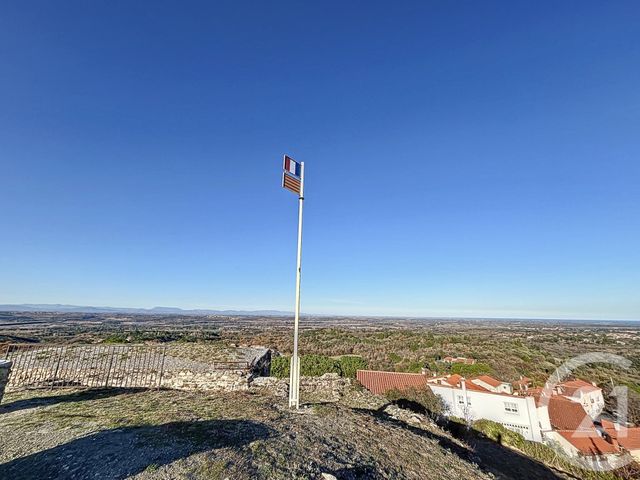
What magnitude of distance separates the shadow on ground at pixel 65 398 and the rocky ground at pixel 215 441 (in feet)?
0.24

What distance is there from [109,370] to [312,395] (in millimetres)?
7815

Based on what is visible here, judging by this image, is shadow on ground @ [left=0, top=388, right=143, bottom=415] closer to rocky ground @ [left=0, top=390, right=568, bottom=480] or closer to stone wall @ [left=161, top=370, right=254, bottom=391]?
rocky ground @ [left=0, top=390, right=568, bottom=480]

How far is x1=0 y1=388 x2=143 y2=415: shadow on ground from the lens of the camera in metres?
8.43

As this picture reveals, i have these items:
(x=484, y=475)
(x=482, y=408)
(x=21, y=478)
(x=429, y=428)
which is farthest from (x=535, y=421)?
(x=21, y=478)

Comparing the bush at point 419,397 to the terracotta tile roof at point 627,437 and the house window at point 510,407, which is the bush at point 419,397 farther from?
the terracotta tile roof at point 627,437

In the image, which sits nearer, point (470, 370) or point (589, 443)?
point (589, 443)

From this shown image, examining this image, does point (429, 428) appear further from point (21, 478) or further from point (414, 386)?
point (414, 386)

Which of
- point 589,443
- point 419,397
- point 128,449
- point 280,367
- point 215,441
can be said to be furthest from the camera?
point 280,367

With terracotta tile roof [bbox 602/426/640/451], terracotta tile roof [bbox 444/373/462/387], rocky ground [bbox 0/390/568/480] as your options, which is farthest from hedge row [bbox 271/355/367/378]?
terracotta tile roof [bbox 602/426/640/451]

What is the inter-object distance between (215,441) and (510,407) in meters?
25.5

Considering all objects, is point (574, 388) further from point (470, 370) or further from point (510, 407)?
point (510, 407)

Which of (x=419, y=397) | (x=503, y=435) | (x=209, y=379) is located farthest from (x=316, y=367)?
(x=209, y=379)

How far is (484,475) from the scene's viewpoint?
5.89 metres

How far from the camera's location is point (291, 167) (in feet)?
28.6
